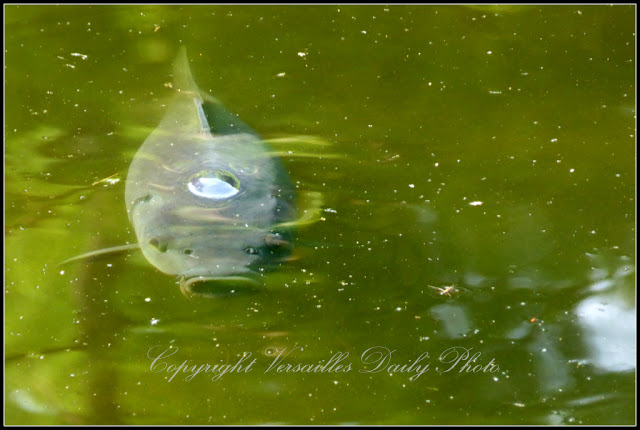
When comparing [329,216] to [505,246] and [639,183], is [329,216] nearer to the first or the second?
[505,246]

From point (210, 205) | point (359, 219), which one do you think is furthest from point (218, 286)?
point (359, 219)

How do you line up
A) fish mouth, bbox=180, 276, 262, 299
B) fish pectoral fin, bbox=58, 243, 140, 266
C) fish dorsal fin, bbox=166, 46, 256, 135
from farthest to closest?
1. fish dorsal fin, bbox=166, 46, 256, 135
2. fish pectoral fin, bbox=58, 243, 140, 266
3. fish mouth, bbox=180, 276, 262, 299

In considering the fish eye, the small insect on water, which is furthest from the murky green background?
the fish eye

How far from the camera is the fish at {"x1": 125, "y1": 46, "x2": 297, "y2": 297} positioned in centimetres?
159

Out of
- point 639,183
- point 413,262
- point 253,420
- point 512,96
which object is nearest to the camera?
point 253,420

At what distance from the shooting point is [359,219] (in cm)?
177

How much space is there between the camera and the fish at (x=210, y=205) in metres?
1.59

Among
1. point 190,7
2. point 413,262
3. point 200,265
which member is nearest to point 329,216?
point 413,262

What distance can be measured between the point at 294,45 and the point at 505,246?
3.57 feet

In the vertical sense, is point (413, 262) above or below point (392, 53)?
below

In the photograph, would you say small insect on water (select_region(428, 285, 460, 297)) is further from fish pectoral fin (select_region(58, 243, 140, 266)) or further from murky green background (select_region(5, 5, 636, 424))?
fish pectoral fin (select_region(58, 243, 140, 266))

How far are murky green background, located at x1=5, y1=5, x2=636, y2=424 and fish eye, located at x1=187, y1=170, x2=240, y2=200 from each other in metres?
0.24

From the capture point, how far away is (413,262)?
5.61 ft

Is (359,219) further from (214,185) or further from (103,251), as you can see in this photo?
(103,251)
